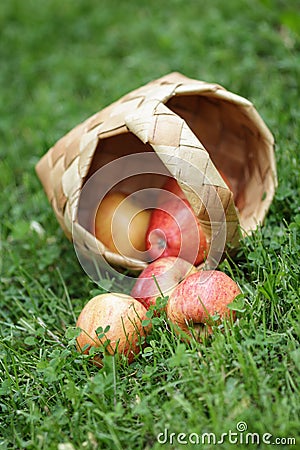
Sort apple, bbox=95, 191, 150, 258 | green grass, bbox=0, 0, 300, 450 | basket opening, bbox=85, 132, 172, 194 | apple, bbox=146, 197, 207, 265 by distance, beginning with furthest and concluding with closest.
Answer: basket opening, bbox=85, 132, 172, 194, apple, bbox=95, 191, 150, 258, apple, bbox=146, 197, 207, 265, green grass, bbox=0, 0, 300, 450

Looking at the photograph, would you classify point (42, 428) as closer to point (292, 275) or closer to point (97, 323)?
point (97, 323)

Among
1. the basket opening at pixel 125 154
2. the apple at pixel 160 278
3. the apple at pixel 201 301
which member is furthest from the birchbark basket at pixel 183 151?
the apple at pixel 201 301

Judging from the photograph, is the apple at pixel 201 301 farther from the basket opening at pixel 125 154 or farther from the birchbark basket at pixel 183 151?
the basket opening at pixel 125 154

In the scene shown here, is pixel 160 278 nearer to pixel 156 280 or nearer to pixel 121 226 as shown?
pixel 156 280

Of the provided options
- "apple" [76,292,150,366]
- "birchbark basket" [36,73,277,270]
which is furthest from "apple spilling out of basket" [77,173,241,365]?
"birchbark basket" [36,73,277,270]

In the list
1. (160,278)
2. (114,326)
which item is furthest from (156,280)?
(114,326)

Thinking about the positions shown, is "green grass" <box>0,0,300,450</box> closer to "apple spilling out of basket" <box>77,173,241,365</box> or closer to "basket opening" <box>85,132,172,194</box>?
"apple spilling out of basket" <box>77,173,241,365</box>
